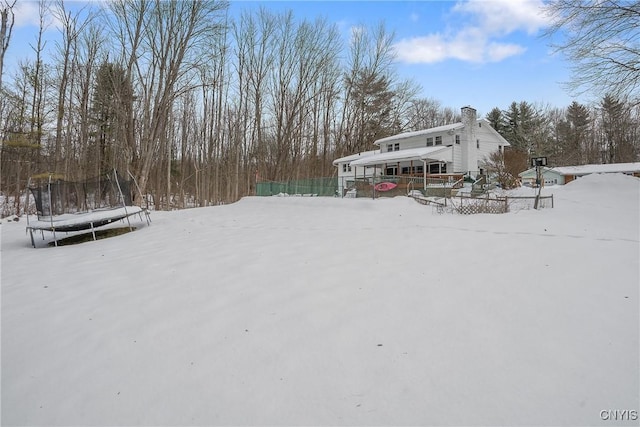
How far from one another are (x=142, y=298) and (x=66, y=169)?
19014mm

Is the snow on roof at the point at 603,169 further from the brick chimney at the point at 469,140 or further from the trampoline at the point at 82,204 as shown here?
the trampoline at the point at 82,204

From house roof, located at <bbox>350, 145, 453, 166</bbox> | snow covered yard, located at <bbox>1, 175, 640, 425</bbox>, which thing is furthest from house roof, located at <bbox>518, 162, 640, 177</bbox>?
snow covered yard, located at <bbox>1, 175, 640, 425</bbox>

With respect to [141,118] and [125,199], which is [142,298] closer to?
[125,199]

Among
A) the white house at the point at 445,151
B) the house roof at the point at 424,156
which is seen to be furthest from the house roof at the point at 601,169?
the house roof at the point at 424,156

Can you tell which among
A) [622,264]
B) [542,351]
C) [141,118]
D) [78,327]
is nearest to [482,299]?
[542,351]

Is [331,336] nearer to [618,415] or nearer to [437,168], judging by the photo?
[618,415]

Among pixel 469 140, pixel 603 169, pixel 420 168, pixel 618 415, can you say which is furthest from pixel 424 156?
pixel 603 169

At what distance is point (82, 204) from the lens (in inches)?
396

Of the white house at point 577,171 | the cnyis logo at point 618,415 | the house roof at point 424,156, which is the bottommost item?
the cnyis logo at point 618,415

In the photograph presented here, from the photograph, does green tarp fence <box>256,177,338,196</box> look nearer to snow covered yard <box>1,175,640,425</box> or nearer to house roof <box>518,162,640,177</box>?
snow covered yard <box>1,175,640,425</box>

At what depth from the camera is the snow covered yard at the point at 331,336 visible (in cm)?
192

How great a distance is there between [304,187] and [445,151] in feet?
36.7

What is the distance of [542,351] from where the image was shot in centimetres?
239

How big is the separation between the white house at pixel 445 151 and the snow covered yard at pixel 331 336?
1707 centimetres
